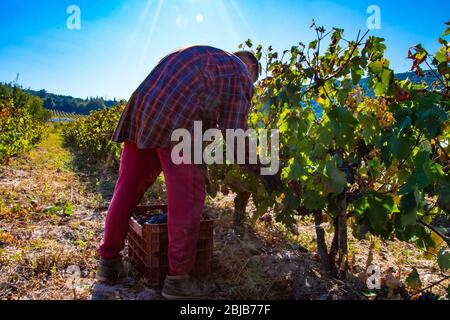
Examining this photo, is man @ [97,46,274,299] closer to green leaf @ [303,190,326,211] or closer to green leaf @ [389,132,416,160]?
green leaf @ [303,190,326,211]

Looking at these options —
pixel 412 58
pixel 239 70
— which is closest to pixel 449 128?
pixel 412 58

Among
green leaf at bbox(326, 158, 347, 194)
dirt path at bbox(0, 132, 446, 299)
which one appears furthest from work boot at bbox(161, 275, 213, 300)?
green leaf at bbox(326, 158, 347, 194)

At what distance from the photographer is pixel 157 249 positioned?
2.41 m

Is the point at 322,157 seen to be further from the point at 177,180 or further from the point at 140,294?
the point at 140,294

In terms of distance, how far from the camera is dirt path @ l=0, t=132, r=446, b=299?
2.39 meters

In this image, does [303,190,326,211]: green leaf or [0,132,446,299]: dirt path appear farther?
[0,132,446,299]: dirt path

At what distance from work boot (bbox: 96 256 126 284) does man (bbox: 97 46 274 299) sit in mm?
420

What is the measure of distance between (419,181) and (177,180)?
1.24m

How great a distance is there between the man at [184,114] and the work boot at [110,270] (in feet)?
1.38

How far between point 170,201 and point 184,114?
506mm

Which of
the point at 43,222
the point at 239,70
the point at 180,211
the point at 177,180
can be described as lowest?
the point at 43,222

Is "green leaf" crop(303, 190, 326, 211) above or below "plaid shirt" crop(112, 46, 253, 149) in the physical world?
below

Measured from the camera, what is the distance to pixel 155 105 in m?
2.21

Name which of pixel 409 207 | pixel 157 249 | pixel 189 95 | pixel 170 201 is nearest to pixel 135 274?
pixel 157 249
